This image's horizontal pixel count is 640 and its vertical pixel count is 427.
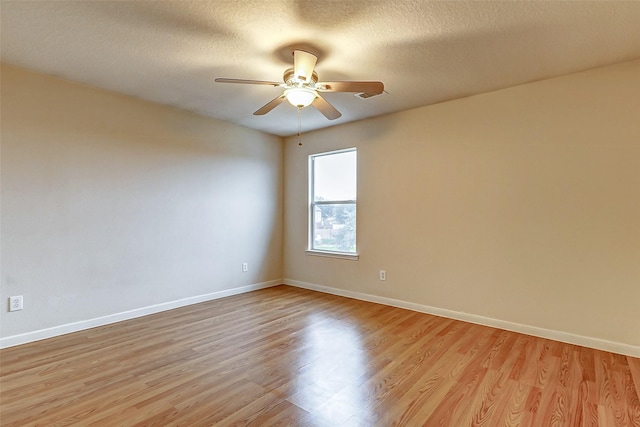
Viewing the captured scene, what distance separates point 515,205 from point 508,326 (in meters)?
1.19

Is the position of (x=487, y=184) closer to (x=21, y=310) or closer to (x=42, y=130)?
(x=42, y=130)

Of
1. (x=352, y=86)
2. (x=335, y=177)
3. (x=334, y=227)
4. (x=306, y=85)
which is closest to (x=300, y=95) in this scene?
(x=306, y=85)

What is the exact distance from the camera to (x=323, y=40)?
7.55 ft

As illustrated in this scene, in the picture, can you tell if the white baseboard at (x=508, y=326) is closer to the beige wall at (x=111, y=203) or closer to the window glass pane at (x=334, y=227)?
the window glass pane at (x=334, y=227)

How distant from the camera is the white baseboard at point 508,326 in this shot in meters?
2.60

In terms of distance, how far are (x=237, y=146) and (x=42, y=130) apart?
2.11 m

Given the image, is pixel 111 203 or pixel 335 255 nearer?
pixel 111 203

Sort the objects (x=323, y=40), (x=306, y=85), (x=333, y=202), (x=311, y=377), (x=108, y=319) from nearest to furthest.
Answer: (x=311, y=377) → (x=323, y=40) → (x=306, y=85) → (x=108, y=319) → (x=333, y=202)

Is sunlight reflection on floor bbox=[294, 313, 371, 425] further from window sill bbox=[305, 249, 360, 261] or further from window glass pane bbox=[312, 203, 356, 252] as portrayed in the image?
window glass pane bbox=[312, 203, 356, 252]

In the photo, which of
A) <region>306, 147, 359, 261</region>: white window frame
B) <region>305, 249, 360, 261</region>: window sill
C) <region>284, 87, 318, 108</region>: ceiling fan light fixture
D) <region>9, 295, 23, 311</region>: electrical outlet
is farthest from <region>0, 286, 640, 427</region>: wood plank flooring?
<region>284, 87, 318, 108</region>: ceiling fan light fixture

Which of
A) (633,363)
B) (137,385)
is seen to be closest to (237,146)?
(137,385)

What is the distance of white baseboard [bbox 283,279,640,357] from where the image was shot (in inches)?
102

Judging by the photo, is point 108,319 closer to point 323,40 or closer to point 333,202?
point 333,202

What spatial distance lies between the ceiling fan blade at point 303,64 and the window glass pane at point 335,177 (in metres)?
2.09
